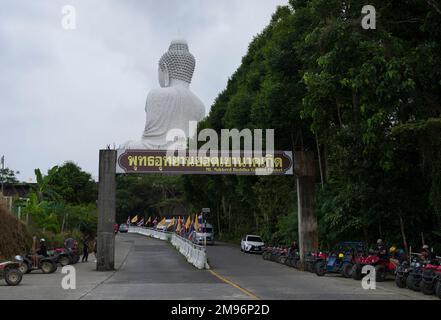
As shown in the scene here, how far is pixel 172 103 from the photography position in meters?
73.4

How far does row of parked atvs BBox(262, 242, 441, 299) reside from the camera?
14.2 meters

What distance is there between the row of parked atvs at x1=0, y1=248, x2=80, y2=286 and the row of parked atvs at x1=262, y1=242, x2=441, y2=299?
1059cm

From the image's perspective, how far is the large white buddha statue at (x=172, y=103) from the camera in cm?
7344

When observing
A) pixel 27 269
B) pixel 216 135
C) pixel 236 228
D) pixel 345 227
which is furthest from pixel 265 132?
pixel 236 228

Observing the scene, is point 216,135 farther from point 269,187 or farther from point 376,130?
point 376,130

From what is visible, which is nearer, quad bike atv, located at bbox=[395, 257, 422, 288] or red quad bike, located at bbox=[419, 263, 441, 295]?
red quad bike, located at bbox=[419, 263, 441, 295]

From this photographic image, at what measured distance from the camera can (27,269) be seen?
20.6 meters

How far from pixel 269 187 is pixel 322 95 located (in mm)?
19499

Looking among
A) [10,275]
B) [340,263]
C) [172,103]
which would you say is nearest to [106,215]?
[10,275]

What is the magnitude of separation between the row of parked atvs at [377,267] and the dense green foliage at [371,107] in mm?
1666

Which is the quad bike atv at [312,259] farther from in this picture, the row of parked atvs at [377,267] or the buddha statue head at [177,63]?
the buddha statue head at [177,63]

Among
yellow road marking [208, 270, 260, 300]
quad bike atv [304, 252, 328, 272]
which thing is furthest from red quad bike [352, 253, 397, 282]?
yellow road marking [208, 270, 260, 300]

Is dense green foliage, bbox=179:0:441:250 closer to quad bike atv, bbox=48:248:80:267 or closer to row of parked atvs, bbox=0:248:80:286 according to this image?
row of parked atvs, bbox=0:248:80:286

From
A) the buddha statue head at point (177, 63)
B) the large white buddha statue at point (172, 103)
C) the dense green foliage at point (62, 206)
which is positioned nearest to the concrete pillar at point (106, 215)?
the dense green foliage at point (62, 206)
